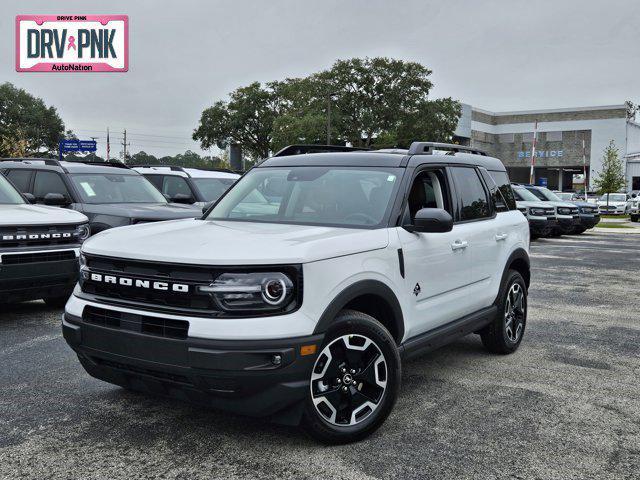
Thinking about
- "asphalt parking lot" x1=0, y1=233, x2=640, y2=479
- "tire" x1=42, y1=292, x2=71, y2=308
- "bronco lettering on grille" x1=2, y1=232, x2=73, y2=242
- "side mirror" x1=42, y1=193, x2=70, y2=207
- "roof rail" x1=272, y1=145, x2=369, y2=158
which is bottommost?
"tire" x1=42, y1=292, x2=71, y2=308

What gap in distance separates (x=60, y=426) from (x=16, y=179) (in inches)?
275

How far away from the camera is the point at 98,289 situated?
3955 millimetres

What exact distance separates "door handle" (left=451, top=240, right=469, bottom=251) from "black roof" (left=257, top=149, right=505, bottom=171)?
64 centimetres

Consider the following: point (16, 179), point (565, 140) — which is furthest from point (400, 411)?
point (565, 140)

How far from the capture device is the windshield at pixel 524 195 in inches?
867

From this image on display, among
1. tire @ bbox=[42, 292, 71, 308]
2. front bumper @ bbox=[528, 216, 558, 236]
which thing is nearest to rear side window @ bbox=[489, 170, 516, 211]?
tire @ bbox=[42, 292, 71, 308]

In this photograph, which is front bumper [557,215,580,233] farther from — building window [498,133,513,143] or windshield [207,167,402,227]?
building window [498,133,513,143]

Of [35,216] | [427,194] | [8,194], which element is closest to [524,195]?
[8,194]

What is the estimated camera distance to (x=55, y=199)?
888cm

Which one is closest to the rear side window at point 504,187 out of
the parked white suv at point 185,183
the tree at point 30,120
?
the parked white suv at point 185,183

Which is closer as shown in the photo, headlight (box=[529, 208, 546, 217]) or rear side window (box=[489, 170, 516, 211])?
rear side window (box=[489, 170, 516, 211])

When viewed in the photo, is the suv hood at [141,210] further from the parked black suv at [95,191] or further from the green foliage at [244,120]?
the green foliage at [244,120]

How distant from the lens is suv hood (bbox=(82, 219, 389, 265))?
352 centimetres

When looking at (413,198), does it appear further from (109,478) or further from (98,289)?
(109,478)
